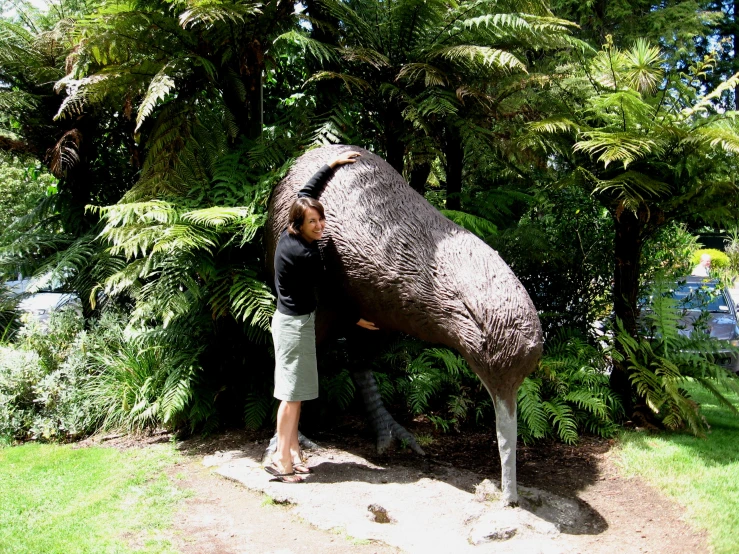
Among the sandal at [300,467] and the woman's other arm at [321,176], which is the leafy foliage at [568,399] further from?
the woman's other arm at [321,176]

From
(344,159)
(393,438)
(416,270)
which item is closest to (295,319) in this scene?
(416,270)

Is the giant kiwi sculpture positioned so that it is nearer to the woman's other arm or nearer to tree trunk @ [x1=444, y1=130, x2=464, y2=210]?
the woman's other arm

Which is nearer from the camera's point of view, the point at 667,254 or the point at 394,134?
the point at 394,134

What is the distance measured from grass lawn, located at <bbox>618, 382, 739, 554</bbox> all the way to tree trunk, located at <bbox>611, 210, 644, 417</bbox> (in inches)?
17.9

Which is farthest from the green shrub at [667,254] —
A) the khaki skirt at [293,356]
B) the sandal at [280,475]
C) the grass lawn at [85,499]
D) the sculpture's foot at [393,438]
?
the grass lawn at [85,499]

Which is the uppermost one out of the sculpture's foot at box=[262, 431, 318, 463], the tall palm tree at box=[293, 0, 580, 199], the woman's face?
the tall palm tree at box=[293, 0, 580, 199]

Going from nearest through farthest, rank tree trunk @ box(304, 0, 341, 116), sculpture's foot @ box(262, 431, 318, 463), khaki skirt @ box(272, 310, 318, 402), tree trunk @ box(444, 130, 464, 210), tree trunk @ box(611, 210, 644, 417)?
khaki skirt @ box(272, 310, 318, 402) < sculpture's foot @ box(262, 431, 318, 463) < tree trunk @ box(611, 210, 644, 417) < tree trunk @ box(304, 0, 341, 116) < tree trunk @ box(444, 130, 464, 210)

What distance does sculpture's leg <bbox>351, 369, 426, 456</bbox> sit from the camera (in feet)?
14.9

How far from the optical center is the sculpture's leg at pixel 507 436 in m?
3.36

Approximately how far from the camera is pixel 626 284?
5.21m

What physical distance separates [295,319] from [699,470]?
290 centimetres

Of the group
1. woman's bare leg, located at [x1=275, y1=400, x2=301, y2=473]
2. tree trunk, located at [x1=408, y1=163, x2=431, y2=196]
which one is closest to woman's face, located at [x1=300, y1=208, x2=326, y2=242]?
woman's bare leg, located at [x1=275, y1=400, x2=301, y2=473]

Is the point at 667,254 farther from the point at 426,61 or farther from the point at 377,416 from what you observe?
the point at 377,416

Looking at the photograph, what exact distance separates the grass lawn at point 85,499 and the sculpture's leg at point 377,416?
56.4 inches
